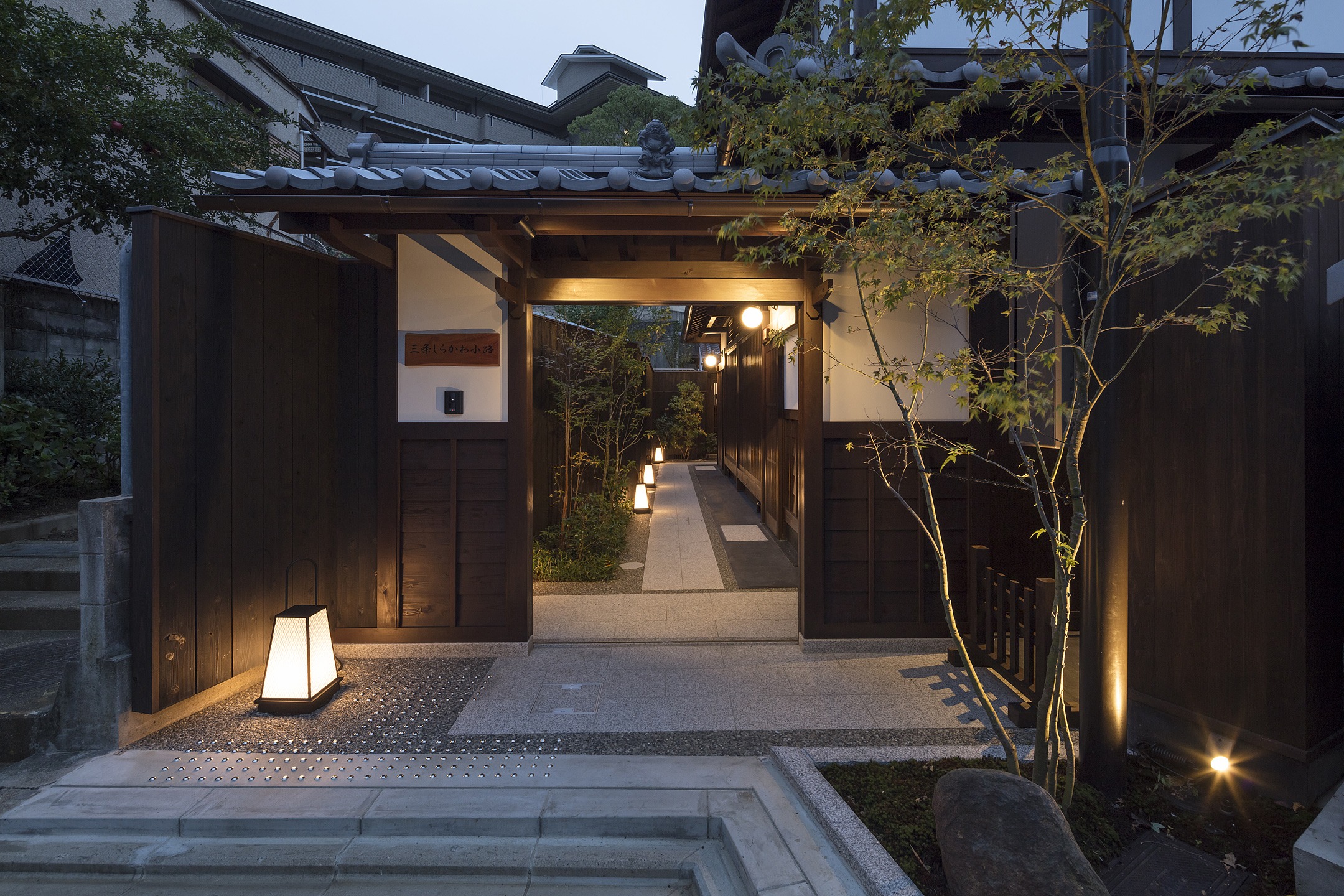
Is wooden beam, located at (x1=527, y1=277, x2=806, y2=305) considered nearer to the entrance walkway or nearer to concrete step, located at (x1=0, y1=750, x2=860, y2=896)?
the entrance walkway

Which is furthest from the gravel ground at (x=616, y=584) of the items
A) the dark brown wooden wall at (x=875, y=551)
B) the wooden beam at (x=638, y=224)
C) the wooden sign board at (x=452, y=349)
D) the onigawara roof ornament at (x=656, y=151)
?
the onigawara roof ornament at (x=656, y=151)

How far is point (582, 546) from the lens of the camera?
7695 millimetres

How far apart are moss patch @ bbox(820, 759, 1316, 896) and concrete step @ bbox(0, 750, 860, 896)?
11.0 inches

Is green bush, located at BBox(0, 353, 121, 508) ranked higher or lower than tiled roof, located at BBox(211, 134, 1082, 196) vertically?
lower

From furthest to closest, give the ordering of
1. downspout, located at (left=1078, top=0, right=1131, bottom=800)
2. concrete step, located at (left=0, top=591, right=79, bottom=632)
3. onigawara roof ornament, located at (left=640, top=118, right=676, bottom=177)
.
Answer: concrete step, located at (left=0, top=591, right=79, bottom=632)
onigawara roof ornament, located at (left=640, top=118, right=676, bottom=177)
downspout, located at (left=1078, top=0, right=1131, bottom=800)

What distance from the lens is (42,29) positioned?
230 inches

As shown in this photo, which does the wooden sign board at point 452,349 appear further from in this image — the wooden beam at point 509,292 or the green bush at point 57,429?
the green bush at point 57,429

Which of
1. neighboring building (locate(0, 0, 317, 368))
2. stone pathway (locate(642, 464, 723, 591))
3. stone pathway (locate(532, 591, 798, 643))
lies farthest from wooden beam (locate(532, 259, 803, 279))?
neighboring building (locate(0, 0, 317, 368))

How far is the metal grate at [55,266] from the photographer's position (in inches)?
298

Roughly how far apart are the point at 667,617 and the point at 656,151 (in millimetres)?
3717

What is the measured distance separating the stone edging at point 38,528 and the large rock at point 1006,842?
685cm

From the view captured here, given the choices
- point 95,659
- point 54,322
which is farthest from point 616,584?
point 54,322

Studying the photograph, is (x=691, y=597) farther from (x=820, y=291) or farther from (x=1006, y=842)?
(x=1006, y=842)

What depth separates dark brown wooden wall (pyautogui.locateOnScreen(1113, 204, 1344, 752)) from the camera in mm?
2932
